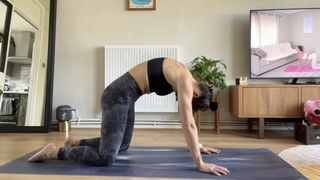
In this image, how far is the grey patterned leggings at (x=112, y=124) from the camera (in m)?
1.99

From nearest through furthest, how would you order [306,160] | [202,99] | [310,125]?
[202,99] → [306,160] → [310,125]

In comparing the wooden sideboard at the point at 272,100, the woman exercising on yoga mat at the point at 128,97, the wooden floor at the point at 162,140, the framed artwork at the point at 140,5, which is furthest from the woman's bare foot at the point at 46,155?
the framed artwork at the point at 140,5

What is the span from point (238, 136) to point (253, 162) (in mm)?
1403

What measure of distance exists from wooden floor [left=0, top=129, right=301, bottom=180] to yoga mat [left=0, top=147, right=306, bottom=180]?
39 cm

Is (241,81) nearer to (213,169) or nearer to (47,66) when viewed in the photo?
(213,169)

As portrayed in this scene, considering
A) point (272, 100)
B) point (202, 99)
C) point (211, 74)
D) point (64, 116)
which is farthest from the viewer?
point (64, 116)

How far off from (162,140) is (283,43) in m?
1.88

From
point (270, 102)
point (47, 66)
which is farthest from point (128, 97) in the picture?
point (47, 66)

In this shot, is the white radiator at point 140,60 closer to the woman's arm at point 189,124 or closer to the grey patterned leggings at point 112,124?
the grey patterned leggings at point 112,124

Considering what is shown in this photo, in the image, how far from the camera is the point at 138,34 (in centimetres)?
412

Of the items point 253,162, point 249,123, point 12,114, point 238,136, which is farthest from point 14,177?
point 249,123

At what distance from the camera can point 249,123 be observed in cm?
385

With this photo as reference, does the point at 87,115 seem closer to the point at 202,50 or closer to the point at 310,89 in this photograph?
the point at 202,50

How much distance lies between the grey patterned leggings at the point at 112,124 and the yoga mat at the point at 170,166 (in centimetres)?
6
